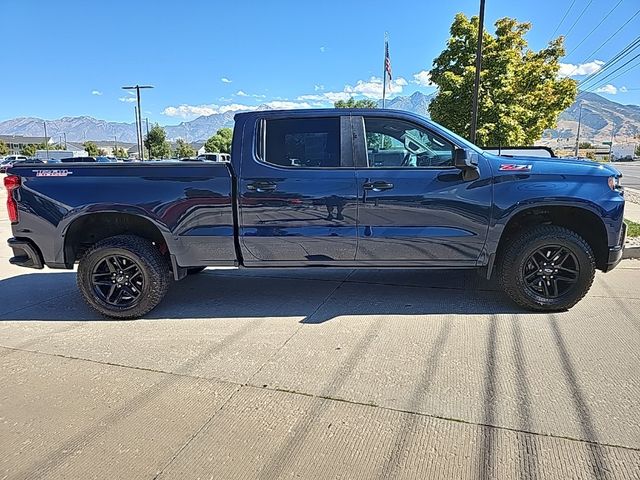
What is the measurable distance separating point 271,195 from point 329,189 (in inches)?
21.5

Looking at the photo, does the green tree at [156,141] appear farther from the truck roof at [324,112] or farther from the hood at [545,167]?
the hood at [545,167]

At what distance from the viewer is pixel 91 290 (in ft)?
14.8

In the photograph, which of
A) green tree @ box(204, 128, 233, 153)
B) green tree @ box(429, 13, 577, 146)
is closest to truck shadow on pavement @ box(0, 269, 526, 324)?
green tree @ box(429, 13, 577, 146)

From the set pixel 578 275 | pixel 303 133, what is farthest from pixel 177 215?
pixel 578 275

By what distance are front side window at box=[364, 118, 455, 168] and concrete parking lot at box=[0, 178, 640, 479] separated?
4.82 ft

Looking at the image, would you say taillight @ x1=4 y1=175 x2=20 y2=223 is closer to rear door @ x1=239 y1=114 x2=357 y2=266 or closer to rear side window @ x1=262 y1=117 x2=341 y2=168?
rear door @ x1=239 y1=114 x2=357 y2=266

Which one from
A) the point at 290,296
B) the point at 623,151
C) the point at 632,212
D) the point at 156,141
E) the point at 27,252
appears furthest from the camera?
the point at 623,151

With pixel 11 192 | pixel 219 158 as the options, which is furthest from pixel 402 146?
pixel 219 158

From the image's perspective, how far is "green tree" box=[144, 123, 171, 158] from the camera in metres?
58.7

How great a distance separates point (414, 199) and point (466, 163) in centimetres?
56

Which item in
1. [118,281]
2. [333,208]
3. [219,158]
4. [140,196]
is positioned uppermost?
[219,158]

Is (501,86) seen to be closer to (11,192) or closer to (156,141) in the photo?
(11,192)

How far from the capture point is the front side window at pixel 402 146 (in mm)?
4332

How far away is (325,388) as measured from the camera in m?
3.09
